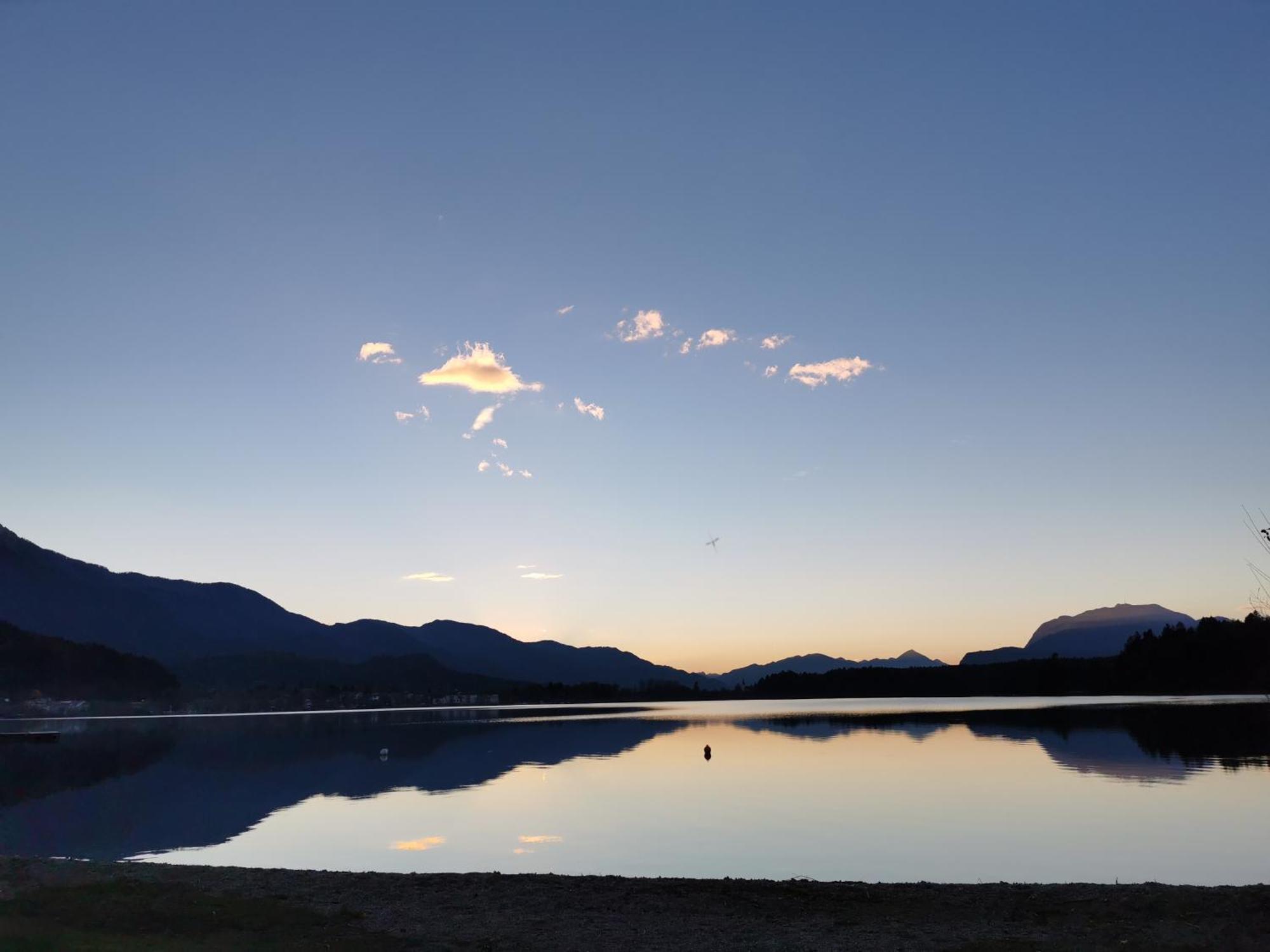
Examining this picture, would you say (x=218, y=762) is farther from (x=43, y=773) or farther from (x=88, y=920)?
(x=88, y=920)

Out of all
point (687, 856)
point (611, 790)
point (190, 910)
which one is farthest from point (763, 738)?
point (190, 910)

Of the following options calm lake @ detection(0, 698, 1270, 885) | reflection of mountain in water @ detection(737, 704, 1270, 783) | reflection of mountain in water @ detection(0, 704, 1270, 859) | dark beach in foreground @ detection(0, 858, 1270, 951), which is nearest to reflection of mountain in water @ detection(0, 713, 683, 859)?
reflection of mountain in water @ detection(0, 704, 1270, 859)

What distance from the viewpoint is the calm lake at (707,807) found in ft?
114

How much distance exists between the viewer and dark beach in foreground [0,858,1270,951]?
62.7 ft

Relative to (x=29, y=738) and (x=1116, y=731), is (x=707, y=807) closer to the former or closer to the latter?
(x=1116, y=731)

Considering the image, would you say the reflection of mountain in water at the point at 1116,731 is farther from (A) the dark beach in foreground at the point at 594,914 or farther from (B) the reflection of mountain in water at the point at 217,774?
(A) the dark beach in foreground at the point at 594,914

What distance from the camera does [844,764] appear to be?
7412 cm

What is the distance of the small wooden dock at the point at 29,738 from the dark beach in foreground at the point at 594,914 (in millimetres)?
129098

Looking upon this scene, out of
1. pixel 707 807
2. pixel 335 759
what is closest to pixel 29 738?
pixel 335 759

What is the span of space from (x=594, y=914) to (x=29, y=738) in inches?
5896

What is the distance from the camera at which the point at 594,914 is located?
22422mm

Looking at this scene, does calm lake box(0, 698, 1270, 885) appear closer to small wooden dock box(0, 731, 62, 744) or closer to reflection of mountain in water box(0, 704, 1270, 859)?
reflection of mountain in water box(0, 704, 1270, 859)

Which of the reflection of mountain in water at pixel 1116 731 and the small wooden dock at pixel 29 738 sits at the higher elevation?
the reflection of mountain in water at pixel 1116 731

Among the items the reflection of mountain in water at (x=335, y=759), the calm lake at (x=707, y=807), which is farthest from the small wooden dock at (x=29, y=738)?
the calm lake at (x=707, y=807)
